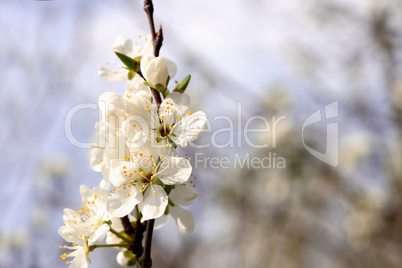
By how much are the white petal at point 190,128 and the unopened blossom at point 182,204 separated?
0.14 meters

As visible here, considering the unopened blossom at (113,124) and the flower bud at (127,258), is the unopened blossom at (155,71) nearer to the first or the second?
the unopened blossom at (113,124)

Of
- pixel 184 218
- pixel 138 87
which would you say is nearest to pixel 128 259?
pixel 184 218

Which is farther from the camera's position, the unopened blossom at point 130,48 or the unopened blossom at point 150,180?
the unopened blossom at point 130,48

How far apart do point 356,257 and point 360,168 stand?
0.98m

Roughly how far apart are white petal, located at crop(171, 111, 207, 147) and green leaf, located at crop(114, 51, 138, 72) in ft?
0.83

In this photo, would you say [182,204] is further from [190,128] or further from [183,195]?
[190,128]

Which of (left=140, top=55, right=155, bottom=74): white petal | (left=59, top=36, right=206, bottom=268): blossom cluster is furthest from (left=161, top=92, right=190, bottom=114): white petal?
(left=140, top=55, right=155, bottom=74): white petal

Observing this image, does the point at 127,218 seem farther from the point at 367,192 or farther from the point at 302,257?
the point at 302,257

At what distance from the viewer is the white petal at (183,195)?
1.09 m

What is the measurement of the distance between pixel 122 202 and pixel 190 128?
0.28 meters

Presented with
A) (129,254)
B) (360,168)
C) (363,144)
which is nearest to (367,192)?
(360,168)

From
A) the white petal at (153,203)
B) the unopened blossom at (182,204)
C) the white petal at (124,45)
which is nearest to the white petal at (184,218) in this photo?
the unopened blossom at (182,204)

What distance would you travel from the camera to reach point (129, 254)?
3.81ft

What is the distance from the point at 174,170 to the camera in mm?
1025
